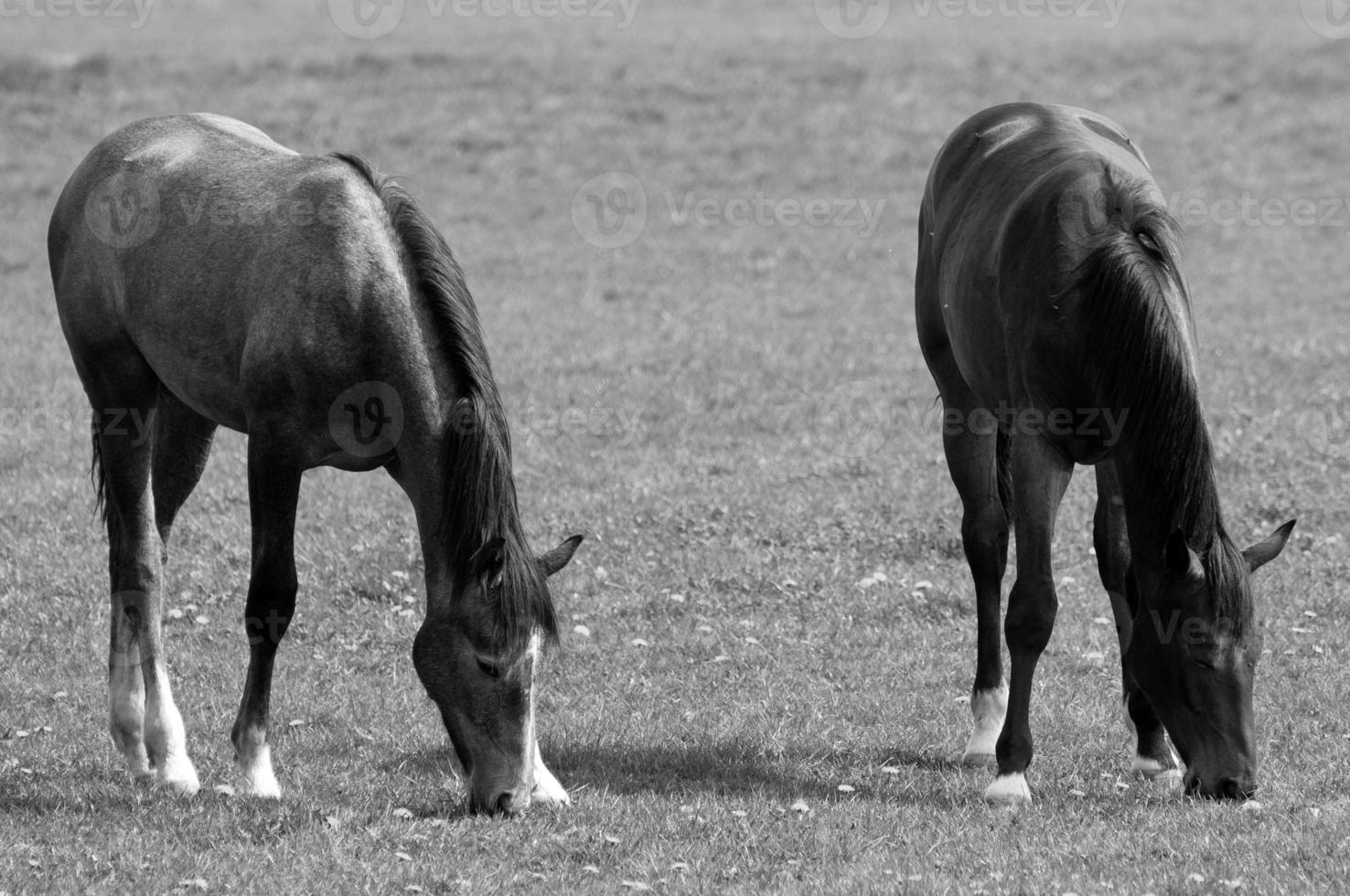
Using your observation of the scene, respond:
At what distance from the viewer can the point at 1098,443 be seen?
19.6ft

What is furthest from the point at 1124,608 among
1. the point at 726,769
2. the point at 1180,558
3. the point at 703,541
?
the point at 703,541

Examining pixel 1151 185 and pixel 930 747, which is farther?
pixel 930 747

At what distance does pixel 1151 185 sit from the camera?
641cm

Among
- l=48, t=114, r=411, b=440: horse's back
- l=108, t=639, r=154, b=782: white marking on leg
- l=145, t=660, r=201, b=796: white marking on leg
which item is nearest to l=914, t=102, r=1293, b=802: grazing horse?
l=48, t=114, r=411, b=440: horse's back

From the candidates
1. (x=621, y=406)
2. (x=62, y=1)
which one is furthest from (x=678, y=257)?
(x=62, y=1)

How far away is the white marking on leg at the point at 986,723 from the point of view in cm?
673

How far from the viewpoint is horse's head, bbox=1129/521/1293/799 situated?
563cm

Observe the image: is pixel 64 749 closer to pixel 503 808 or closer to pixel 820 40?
pixel 503 808

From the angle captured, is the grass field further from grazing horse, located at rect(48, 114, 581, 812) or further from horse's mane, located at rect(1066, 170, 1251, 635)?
horse's mane, located at rect(1066, 170, 1251, 635)

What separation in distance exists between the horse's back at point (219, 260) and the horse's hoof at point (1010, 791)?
9.64 feet

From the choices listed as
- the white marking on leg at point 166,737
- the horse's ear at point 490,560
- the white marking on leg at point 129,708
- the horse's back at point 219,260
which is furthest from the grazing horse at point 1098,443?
the white marking on leg at point 129,708

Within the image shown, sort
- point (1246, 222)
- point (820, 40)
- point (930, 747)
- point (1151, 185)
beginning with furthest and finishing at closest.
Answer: point (820, 40) < point (1246, 222) < point (930, 747) < point (1151, 185)

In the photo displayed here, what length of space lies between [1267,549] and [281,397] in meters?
3.83

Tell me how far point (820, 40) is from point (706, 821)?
23789 mm
